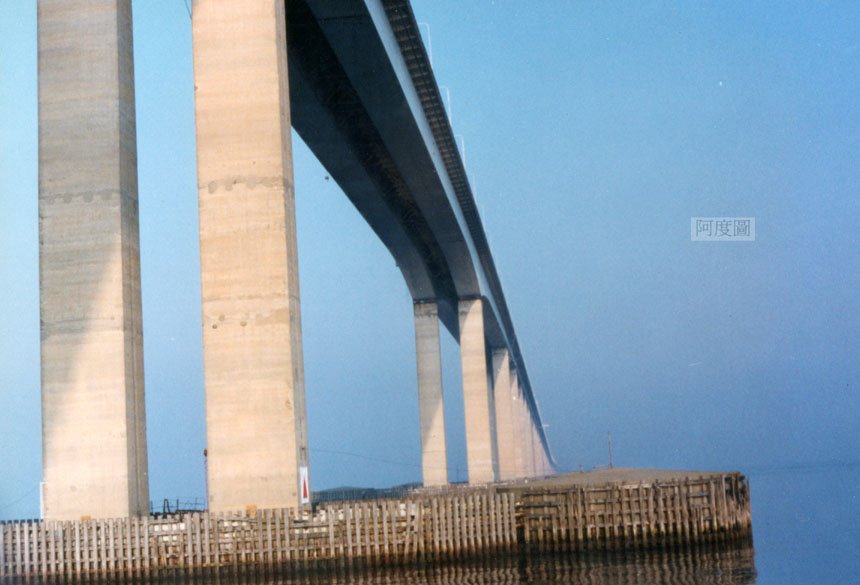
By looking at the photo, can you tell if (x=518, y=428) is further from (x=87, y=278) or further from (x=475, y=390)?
(x=87, y=278)

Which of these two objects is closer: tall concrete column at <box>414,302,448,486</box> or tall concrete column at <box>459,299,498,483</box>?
tall concrete column at <box>414,302,448,486</box>

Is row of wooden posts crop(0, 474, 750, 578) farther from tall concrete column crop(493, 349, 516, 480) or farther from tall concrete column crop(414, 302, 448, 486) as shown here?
tall concrete column crop(493, 349, 516, 480)

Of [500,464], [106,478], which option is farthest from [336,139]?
[500,464]

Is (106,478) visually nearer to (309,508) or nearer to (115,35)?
(309,508)

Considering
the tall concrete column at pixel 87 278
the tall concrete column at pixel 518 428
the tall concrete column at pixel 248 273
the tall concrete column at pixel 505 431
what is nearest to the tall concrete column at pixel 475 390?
the tall concrete column at pixel 505 431

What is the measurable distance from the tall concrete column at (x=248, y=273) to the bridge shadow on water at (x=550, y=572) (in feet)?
10.9

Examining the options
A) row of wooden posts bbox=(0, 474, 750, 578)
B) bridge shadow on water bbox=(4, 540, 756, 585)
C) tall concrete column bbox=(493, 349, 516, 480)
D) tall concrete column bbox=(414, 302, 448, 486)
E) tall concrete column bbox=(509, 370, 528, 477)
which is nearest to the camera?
bridge shadow on water bbox=(4, 540, 756, 585)

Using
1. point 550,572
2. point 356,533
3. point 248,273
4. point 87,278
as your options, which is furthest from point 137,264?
point 550,572

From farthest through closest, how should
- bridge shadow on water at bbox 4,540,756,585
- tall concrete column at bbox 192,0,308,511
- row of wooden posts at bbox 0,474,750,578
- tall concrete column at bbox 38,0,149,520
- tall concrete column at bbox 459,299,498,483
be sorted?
1. tall concrete column at bbox 459,299,498,483
2. tall concrete column at bbox 192,0,308,511
3. tall concrete column at bbox 38,0,149,520
4. row of wooden posts at bbox 0,474,750,578
5. bridge shadow on water at bbox 4,540,756,585

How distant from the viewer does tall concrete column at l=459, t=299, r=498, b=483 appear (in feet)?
240

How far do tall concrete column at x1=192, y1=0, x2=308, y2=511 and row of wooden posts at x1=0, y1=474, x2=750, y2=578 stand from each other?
164 centimetres

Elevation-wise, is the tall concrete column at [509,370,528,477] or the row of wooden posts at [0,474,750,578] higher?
the tall concrete column at [509,370,528,477]

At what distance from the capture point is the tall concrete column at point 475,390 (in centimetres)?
7319

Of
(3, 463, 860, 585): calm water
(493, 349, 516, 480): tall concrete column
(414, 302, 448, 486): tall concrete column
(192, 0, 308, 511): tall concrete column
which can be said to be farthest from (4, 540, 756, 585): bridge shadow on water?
(493, 349, 516, 480): tall concrete column
